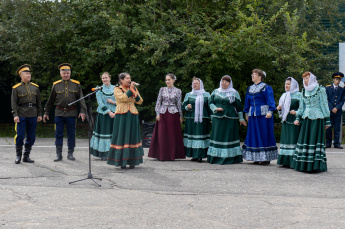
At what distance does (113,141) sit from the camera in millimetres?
9672

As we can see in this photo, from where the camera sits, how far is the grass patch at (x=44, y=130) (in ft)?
57.6

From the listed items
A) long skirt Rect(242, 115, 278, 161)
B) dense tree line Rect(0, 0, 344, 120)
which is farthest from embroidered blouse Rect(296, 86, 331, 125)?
dense tree line Rect(0, 0, 344, 120)

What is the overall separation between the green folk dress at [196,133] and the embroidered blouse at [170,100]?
180mm

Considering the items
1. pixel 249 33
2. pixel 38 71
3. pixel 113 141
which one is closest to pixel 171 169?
pixel 113 141

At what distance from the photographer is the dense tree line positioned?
14367mm

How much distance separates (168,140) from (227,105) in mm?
1532

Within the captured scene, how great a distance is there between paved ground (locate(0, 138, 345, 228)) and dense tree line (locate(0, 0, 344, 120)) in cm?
466

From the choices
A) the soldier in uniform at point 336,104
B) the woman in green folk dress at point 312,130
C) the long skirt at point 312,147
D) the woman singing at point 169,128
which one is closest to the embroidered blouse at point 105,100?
the woman singing at point 169,128

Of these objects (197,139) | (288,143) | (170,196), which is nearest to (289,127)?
(288,143)

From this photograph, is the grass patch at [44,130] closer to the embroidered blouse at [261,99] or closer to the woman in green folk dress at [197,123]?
the woman in green folk dress at [197,123]

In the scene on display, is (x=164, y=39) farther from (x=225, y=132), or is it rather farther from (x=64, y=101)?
(x=225, y=132)

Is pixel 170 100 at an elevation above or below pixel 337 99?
below

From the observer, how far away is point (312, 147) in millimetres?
9461

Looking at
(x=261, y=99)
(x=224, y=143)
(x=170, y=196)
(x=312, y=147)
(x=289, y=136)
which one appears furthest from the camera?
(x=224, y=143)
